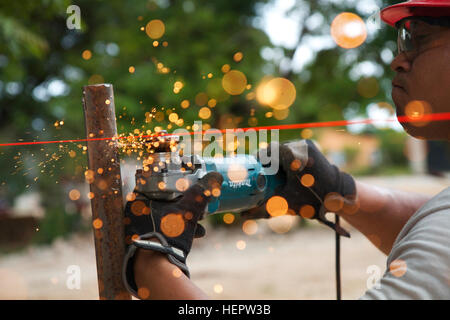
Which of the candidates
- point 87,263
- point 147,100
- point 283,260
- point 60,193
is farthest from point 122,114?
point 60,193

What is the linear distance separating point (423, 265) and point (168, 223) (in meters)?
0.66

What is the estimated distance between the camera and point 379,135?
26.7 meters

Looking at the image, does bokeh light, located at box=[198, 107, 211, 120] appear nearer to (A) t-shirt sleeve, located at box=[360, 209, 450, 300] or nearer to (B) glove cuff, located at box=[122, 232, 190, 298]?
(B) glove cuff, located at box=[122, 232, 190, 298]

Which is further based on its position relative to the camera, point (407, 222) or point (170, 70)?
point (170, 70)

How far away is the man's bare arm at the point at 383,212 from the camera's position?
1.81 meters

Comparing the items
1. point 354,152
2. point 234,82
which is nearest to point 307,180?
point 234,82

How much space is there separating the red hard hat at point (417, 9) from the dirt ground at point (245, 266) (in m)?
4.02

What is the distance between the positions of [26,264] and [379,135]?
914 inches

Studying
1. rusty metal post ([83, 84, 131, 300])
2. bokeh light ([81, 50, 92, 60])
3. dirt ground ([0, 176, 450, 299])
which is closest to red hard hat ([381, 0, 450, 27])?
rusty metal post ([83, 84, 131, 300])

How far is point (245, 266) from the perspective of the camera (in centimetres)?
686

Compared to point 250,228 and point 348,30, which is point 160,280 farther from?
point 250,228
